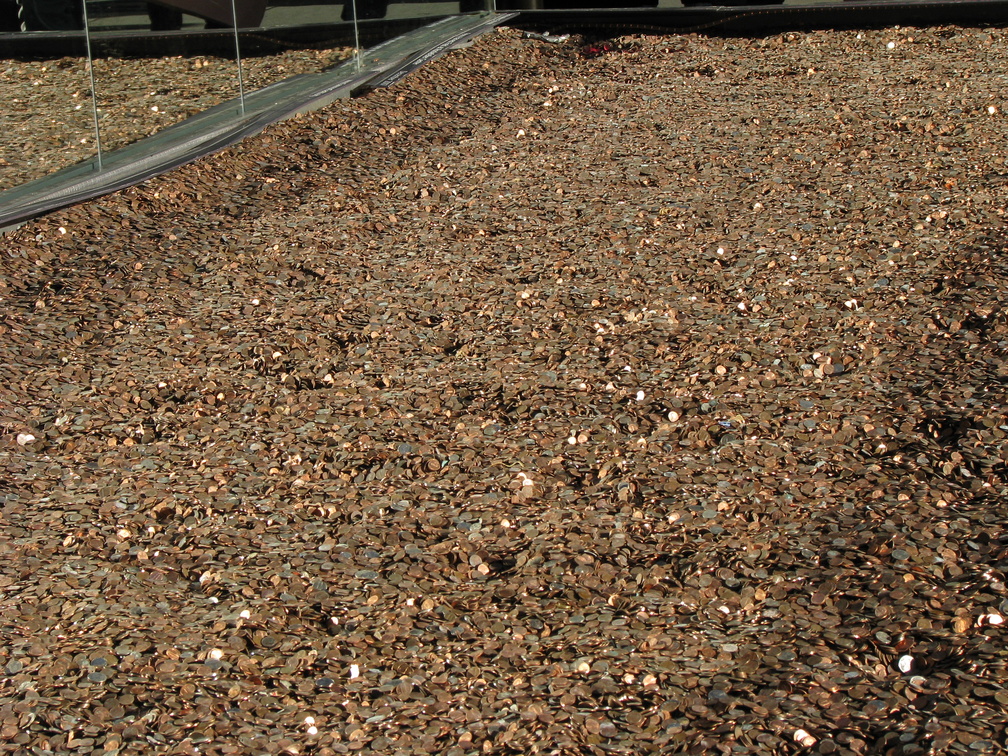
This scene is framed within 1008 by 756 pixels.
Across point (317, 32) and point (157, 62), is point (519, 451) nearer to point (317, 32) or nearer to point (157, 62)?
point (157, 62)

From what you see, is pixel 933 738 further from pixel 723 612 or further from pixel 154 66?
pixel 154 66

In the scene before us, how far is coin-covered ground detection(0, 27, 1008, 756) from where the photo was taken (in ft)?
7.11

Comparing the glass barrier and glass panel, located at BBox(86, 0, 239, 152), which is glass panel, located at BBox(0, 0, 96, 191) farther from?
the glass barrier

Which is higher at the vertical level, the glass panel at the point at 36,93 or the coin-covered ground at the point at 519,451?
the glass panel at the point at 36,93

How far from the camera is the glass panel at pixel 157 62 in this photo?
523cm

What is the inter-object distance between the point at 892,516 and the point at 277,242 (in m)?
2.99

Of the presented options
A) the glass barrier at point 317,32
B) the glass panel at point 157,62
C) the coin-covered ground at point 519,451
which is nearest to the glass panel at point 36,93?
the glass panel at point 157,62

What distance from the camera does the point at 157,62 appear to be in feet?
18.3

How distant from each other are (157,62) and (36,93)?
33.4 inches

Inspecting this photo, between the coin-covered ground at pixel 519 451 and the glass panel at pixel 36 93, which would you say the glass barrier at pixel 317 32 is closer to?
the coin-covered ground at pixel 519 451

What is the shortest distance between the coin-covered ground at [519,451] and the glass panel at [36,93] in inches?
14.3

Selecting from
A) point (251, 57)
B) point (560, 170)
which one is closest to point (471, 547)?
point (560, 170)

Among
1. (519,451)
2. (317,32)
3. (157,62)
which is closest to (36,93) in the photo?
(157,62)

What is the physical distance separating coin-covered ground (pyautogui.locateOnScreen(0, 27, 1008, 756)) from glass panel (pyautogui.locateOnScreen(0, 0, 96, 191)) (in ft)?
1.19
